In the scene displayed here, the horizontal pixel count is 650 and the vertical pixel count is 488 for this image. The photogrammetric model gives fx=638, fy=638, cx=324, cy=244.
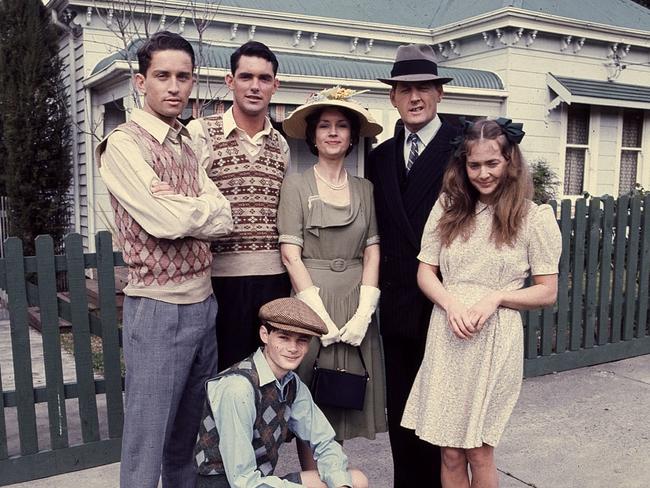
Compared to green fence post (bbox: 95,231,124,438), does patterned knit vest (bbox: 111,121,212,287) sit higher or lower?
higher

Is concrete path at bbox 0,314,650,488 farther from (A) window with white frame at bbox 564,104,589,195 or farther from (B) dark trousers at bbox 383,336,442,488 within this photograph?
(A) window with white frame at bbox 564,104,589,195

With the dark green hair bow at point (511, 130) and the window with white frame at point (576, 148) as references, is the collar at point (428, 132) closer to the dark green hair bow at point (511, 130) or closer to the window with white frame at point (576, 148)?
the dark green hair bow at point (511, 130)

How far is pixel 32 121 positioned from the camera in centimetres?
876

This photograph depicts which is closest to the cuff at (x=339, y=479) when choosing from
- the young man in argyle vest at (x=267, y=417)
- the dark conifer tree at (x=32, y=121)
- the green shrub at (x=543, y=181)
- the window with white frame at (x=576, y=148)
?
the young man in argyle vest at (x=267, y=417)

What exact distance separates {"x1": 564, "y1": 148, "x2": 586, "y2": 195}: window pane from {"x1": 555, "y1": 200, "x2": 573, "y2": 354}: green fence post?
6.22 m

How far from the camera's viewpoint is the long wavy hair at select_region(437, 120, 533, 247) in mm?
2391

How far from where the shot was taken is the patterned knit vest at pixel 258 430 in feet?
7.44

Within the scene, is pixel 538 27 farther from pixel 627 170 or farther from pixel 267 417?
pixel 267 417

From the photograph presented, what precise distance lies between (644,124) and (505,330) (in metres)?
10.9

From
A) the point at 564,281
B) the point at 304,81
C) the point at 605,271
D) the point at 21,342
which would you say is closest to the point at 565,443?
the point at 564,281

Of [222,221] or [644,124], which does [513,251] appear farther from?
[644,124]

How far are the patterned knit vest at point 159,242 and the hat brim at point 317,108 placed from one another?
558 mm

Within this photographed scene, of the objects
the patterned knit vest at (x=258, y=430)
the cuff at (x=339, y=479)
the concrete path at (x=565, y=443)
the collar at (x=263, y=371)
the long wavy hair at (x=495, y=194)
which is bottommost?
the concrete path at (x=565, y=443)

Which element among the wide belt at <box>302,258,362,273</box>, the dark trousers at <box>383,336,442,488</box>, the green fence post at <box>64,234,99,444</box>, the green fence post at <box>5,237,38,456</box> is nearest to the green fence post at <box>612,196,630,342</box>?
the dark trousers at <box>383,336,442,488</box>
